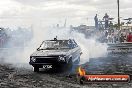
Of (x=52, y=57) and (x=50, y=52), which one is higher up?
(x=50, y=52)

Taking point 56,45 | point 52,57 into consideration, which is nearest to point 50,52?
point 52,57

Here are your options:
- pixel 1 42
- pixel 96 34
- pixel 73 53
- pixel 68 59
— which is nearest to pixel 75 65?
pixel 73 53

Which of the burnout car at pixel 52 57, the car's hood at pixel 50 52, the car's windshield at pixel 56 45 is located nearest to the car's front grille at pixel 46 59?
the burnout car at pixel 52 57

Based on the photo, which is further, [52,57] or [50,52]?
[50,52]

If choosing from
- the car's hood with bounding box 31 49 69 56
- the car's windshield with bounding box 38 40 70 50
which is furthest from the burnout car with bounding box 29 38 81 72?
the car's windshield with bounding box 38 40 70 50

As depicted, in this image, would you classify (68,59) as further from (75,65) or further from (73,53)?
(75,65)

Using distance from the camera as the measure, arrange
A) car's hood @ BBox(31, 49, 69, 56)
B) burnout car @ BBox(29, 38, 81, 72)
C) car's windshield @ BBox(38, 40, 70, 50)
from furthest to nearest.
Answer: car's windshield @ BBox(38, 40, 70, 50) < car's hood @ BBox(31, 49, 69, 56) < burnout car @ BBox(29, 38, 81, 72)

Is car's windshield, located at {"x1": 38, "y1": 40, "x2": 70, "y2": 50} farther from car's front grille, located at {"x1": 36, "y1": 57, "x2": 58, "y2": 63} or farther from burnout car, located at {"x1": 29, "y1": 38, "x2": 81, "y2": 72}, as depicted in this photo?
car's front grille, located at {"x1": 36, "y1": 57, "x2": 58, "y2": 63}

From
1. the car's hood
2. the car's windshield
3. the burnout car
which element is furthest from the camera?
the car's windshield

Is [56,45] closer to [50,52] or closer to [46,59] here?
[50,52]

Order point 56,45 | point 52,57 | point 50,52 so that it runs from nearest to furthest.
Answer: point 52,57 < point 50,52 < point 56,45

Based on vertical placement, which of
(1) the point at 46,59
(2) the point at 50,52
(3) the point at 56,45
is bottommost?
(1) the point at 46,59

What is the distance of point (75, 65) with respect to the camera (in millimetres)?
17094

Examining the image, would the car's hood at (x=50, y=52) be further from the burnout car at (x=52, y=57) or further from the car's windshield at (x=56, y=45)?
the car's windshield at (x=56, y=45)
